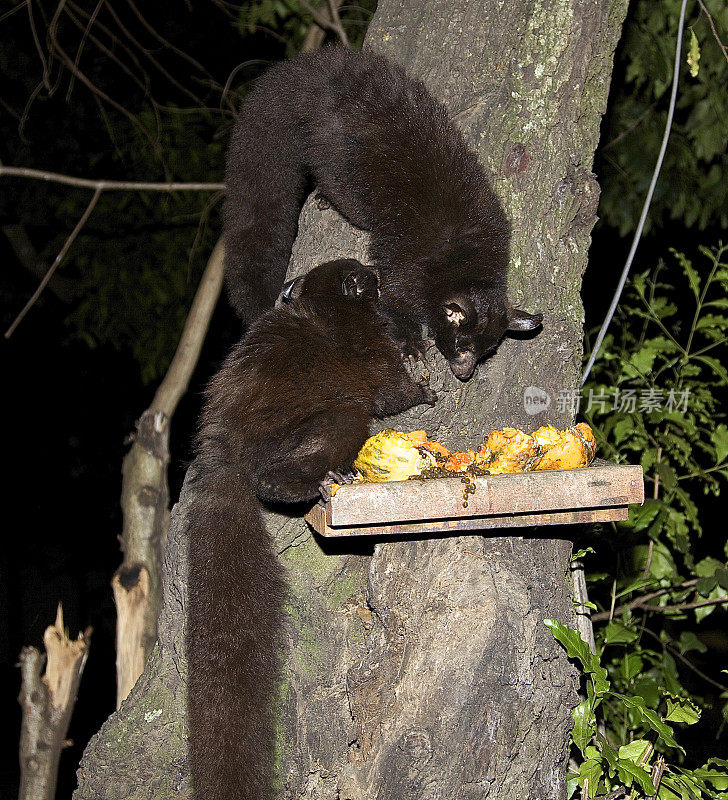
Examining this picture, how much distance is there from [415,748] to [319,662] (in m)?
0.44

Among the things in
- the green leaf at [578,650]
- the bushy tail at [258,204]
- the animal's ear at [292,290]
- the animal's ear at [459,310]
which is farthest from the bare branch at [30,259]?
the green leaf at [578,650]

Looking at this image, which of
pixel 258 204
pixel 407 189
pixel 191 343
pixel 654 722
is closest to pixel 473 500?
pixel 654 722

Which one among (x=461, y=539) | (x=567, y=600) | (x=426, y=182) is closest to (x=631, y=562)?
(x=567, y=600)

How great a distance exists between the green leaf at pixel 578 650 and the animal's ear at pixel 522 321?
83 cm

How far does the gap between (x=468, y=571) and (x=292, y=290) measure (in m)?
1.01

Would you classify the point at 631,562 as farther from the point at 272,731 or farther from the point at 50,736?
the point at 50,736

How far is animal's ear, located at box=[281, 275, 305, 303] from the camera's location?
2541 mm

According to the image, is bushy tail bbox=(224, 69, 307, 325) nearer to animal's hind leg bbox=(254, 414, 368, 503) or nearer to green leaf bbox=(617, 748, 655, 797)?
animal's hind leg bbox=(254, 414, 368, 503)

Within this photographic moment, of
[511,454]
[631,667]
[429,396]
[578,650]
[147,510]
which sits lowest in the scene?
[631,667]

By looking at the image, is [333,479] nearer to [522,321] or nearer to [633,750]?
[522,321]

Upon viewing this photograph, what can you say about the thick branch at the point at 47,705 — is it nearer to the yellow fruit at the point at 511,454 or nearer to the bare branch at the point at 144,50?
the yellow fruit at the point at 511,454

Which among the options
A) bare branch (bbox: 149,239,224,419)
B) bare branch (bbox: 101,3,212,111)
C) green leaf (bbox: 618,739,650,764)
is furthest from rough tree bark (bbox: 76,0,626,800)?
bare branch (bbox: 101,3,212,111)

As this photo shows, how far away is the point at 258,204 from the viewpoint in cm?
Result: 279

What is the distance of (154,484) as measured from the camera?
3.95 m
